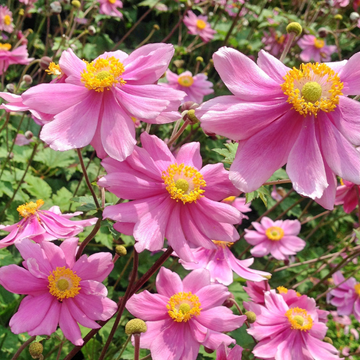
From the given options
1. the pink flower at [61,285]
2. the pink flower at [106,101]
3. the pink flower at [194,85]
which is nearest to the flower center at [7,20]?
the pink flower at [194,85]

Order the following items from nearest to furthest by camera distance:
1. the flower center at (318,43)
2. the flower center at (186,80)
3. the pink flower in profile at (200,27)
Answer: the flower center at (186,80)
the pink flower in profile at (200,27)
the flower center at (318,43)

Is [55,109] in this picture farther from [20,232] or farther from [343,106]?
[343,106]

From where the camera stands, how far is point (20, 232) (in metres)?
1.35

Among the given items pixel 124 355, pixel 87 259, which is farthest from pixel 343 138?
pixel 124 355

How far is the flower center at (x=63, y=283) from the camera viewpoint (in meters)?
1.23

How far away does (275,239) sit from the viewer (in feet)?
9.28

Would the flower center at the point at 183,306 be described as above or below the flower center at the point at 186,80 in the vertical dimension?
above

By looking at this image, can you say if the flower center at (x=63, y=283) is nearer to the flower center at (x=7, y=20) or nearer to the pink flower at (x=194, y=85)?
the pink flower at (x=194, y=85)

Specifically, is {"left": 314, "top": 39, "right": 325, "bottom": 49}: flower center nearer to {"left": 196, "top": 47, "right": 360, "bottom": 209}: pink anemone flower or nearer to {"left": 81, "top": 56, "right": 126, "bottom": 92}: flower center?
{"left": 196, "top": 47, "right": 360, "bottom": 209}: pink anemone flower

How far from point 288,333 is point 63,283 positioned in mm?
A: 999

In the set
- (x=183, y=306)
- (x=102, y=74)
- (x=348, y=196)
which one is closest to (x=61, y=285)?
(x=183, y=306)

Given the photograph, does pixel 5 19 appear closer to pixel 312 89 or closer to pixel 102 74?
pixel 102 74

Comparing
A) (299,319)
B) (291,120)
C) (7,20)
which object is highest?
(291,120)

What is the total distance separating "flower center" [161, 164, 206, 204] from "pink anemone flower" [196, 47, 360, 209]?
0.51 ft
